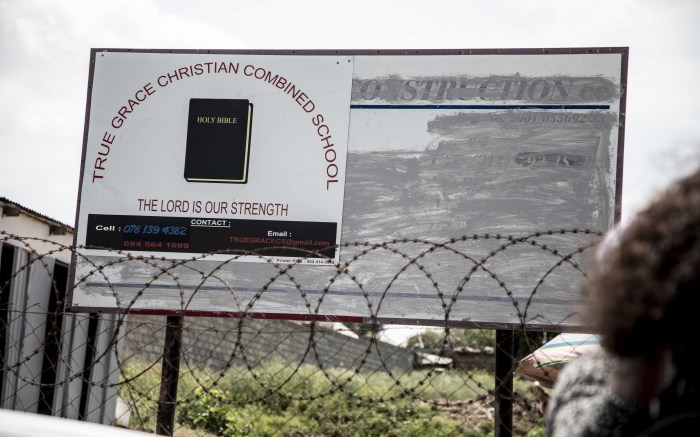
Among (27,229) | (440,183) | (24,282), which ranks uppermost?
(440,183)

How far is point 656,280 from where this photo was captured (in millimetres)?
1928

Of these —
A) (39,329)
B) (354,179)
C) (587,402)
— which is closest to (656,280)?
(587,402)

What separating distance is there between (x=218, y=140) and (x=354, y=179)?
135 cm

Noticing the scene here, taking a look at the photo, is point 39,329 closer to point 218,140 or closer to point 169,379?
point 169,379

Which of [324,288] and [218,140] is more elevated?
[218,140]

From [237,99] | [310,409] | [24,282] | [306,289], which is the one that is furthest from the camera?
[310,409]

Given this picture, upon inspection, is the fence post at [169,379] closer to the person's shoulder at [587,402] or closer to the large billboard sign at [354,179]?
the large billboard sign at [354,179]

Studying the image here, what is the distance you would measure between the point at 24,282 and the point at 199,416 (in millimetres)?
A: 5414

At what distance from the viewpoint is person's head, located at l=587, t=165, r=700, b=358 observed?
1898 mm

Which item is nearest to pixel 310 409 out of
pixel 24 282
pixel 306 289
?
pixel 24 282

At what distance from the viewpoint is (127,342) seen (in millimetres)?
17109

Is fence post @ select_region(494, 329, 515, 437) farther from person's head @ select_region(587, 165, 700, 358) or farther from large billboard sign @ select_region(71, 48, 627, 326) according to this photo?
person's head @ select_region(587, 165, 700, 358)

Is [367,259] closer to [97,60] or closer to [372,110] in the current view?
[372,110]

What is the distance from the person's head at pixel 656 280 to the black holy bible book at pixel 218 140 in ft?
18.5
